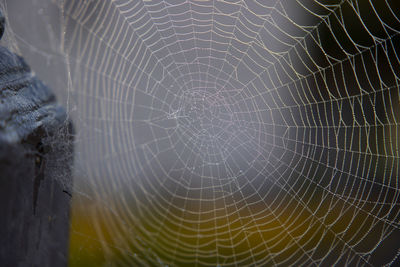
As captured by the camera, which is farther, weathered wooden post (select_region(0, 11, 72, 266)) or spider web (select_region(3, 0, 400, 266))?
spider web (select_region(3, 0, 400, 266))

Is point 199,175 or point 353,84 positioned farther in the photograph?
point 353,84

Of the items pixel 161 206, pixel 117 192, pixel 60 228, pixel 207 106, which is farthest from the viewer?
pixel 207 106

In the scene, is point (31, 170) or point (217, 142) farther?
point (217, 142)

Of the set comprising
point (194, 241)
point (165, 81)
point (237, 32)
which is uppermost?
point (237, 32)

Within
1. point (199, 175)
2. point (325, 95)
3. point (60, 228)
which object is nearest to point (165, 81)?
point (199, 175)

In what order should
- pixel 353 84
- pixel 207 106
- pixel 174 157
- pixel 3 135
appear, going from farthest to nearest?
pixel 353 84
pixel 174 157
pixel 207 106
pixel 3 135

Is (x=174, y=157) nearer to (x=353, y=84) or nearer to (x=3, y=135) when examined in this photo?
(x=353, y=84)

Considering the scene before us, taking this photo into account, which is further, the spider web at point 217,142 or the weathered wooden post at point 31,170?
the spider web at point 217,142

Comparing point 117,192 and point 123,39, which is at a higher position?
point 123,39
